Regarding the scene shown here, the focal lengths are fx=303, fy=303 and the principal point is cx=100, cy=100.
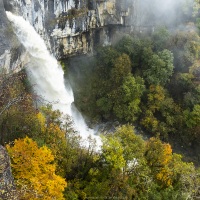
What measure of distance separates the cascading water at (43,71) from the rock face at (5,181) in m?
11.0

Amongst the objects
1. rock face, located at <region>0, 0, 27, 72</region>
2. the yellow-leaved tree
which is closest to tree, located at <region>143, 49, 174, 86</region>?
rock face, located at <region>0, 0, 27, 72</region>

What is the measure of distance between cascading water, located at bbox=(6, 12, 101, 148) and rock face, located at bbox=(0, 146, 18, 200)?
36.2ft

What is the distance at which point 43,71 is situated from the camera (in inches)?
1044

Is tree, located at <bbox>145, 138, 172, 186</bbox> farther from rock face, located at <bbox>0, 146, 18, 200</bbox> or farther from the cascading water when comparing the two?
rock face, located at <bbox>0, 146, 18, 200</bbox>

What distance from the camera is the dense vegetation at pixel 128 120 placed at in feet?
60.5

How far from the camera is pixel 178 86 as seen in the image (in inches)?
1264

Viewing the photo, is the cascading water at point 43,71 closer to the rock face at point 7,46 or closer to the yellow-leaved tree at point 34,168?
the rock face at point 7,46

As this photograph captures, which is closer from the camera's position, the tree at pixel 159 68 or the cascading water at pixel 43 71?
the cascading water at pixel 43 71

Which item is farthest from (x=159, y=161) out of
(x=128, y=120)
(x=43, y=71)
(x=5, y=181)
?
(x=43, y=71)

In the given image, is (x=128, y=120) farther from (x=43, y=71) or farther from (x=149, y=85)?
(x=43, y=71)

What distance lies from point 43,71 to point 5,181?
53.3 feet

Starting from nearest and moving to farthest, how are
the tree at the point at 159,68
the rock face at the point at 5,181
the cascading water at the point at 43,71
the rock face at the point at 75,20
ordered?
the rock face at the point at 5,181 < the cascading water at the point at 43,71 < the rock face at the point at 75,20 < the tree at the point at 159,68

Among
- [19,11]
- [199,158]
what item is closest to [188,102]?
[199,158]

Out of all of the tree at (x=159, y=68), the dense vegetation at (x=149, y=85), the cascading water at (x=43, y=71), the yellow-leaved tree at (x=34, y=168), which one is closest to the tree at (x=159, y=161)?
the cascading water at (x=43, y=71)
